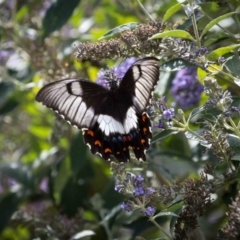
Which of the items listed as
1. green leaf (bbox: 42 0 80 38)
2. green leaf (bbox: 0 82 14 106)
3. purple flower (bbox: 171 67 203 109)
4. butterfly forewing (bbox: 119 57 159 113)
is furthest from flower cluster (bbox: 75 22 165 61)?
green leaf (bbox: 0 82 14 106)

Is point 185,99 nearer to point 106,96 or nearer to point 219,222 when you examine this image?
point 106,96

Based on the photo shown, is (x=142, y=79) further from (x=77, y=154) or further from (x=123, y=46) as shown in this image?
(x=77, y=154)

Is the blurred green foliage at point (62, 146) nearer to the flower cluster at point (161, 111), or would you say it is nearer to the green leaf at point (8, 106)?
the green leaf at point (8, 106)

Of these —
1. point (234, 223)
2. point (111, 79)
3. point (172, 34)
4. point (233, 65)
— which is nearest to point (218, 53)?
point (233, 65)

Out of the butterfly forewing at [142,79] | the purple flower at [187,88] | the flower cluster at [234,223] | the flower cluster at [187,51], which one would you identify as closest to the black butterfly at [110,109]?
the butterfly forewing at [142,79]

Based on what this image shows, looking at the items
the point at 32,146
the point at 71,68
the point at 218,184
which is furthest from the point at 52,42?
the point at 218,184

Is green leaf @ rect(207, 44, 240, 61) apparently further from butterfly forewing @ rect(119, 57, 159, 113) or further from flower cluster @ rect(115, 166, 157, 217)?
flower cluster @ rect(115, 166, 157, 217)
